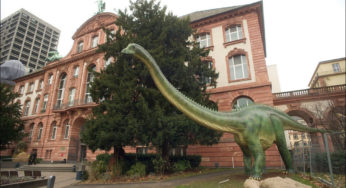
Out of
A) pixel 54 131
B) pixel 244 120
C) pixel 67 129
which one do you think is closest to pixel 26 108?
pixel 54 131

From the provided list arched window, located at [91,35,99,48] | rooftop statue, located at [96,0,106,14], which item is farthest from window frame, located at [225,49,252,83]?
rooftop statue, located at [96,0,106,14]

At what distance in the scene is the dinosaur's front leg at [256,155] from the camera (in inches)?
163

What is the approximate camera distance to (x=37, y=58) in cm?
7075

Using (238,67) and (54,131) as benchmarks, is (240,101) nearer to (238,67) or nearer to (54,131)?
(238,67)

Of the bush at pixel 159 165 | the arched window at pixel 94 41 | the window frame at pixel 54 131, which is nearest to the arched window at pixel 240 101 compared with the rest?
the bush at pixel 159 165

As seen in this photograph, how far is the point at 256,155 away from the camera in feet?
13.9

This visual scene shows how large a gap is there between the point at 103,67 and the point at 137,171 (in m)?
15.3

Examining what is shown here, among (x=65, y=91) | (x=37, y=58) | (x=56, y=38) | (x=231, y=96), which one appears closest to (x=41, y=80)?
(x=65, y=91)

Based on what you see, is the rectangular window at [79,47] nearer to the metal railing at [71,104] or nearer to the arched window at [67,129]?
the metal railing at [71,104]

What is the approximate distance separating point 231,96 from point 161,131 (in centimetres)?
910

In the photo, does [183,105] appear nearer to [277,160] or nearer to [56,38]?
[277,160]

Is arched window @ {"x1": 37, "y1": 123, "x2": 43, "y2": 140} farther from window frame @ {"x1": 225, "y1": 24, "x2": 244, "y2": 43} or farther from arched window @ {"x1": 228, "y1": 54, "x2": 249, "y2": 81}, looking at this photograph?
window frame @ {"x1": 225, "y1": 24, "x2": 244, "y2": 43}

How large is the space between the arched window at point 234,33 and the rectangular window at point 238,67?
6.22 ft

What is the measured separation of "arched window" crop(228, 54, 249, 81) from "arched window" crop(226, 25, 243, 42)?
1.87m
